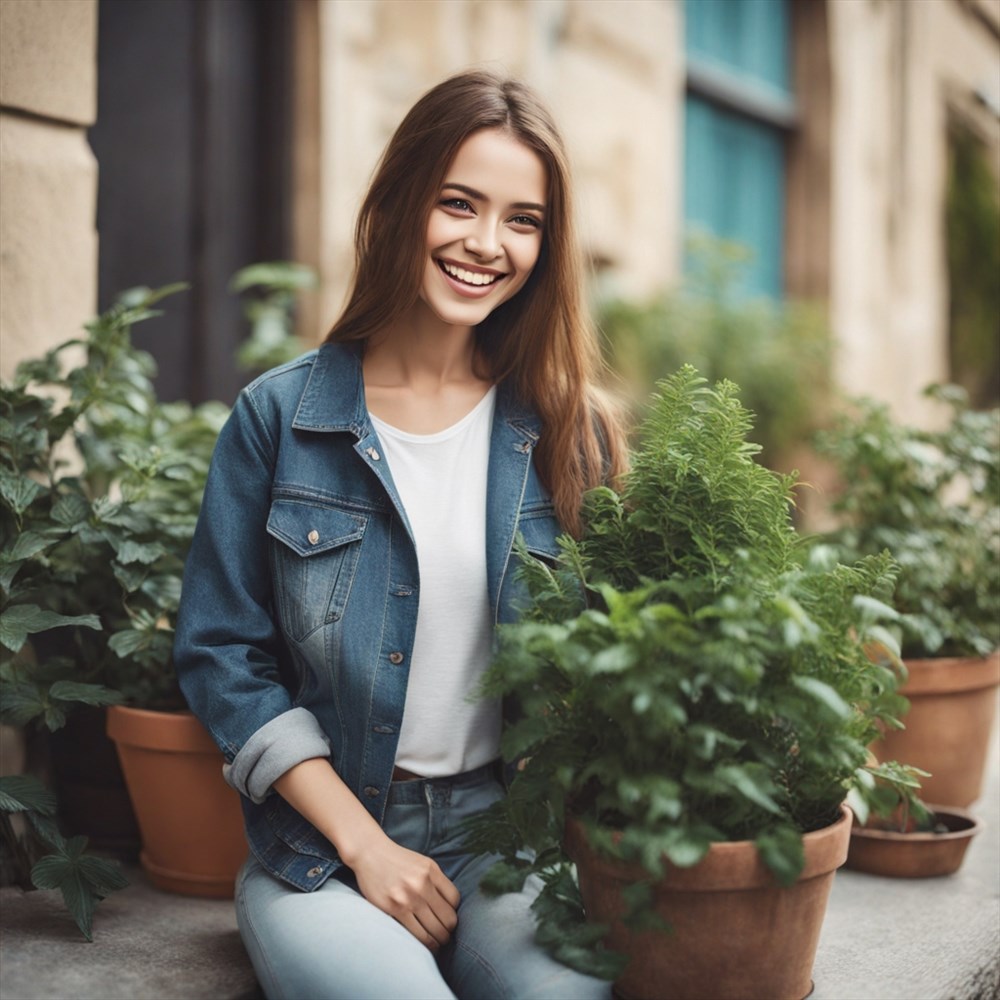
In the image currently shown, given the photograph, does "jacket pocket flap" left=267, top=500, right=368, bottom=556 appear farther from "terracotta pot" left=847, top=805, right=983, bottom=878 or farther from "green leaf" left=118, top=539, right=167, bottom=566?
"terracotta pot" left=847, top=805, right=983, bottom=878

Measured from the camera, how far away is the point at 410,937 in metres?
1.67

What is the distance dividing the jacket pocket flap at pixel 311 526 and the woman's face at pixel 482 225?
0.37 metres

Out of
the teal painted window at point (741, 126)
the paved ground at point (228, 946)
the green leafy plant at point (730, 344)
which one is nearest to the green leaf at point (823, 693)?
the paved ground at point (228, 946)

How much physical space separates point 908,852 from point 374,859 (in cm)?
120

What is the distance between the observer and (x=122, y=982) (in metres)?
1.84

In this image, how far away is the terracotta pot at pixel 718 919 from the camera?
1.54m

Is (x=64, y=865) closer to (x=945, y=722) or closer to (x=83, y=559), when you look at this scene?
(x=83, y=559)

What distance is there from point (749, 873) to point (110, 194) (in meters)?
2.87

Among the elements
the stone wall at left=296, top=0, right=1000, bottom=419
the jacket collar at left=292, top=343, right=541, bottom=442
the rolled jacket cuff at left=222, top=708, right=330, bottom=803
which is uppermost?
the stone wall at left=296, top=0, right=1000, bottom=419

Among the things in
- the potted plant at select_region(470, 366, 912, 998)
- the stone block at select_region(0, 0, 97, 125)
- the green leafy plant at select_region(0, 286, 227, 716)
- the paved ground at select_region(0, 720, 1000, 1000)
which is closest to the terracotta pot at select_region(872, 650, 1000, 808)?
the paved ground at select_region(0, 720, 1000, 1000)

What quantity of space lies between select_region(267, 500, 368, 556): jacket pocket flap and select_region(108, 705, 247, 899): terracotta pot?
0.44 meters

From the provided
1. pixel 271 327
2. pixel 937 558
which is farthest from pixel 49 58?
pixel 937 558

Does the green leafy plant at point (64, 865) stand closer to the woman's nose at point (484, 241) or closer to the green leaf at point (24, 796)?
the green leaf at point (24, 796)

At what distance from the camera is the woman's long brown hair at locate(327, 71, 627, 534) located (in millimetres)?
1917
